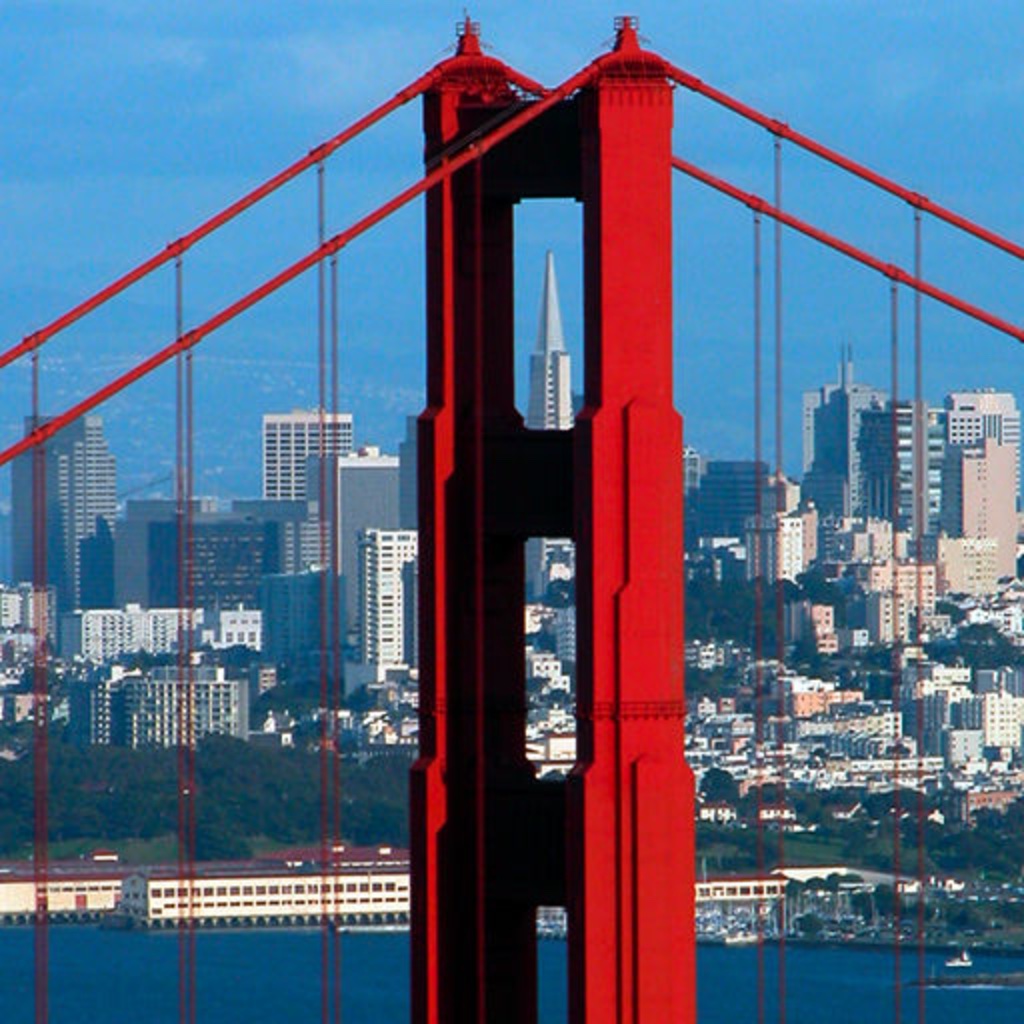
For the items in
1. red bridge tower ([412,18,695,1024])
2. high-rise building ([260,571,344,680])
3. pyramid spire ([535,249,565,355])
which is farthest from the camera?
high-rise building ([260,571,344,680])

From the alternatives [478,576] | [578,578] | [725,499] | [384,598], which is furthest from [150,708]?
[578,578]

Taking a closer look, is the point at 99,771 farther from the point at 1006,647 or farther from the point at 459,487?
the point at 459,487

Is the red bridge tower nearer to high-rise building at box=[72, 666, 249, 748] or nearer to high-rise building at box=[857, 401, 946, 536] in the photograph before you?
high-rise building at box=[72, 666, 249, 748]

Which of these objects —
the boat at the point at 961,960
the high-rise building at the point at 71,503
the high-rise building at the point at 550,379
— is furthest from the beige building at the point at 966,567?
the high-rise building at the point at 550,379

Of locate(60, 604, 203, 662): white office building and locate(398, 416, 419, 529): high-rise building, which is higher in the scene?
locate(398, 416, 419, 529): high-rise building

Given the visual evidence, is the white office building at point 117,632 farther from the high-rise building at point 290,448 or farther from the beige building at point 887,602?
the beige building at point 887,602

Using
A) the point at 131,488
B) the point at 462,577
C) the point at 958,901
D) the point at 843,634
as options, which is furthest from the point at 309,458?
the point at 462,577

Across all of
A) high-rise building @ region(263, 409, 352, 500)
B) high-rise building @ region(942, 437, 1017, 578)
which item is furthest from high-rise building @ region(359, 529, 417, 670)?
high-rise building @ region(942, 437, 1017, 578)

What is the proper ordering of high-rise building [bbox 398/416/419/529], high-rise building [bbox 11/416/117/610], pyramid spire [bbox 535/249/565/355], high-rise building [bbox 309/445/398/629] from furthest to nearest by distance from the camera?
high-rise building [bbox 309/445/398/629] < high-rise building [bbox 11/416/117/610] < high-rise building [bbox 398/416/419/529] < pyramid spire [bbox 535/249/565/355]
